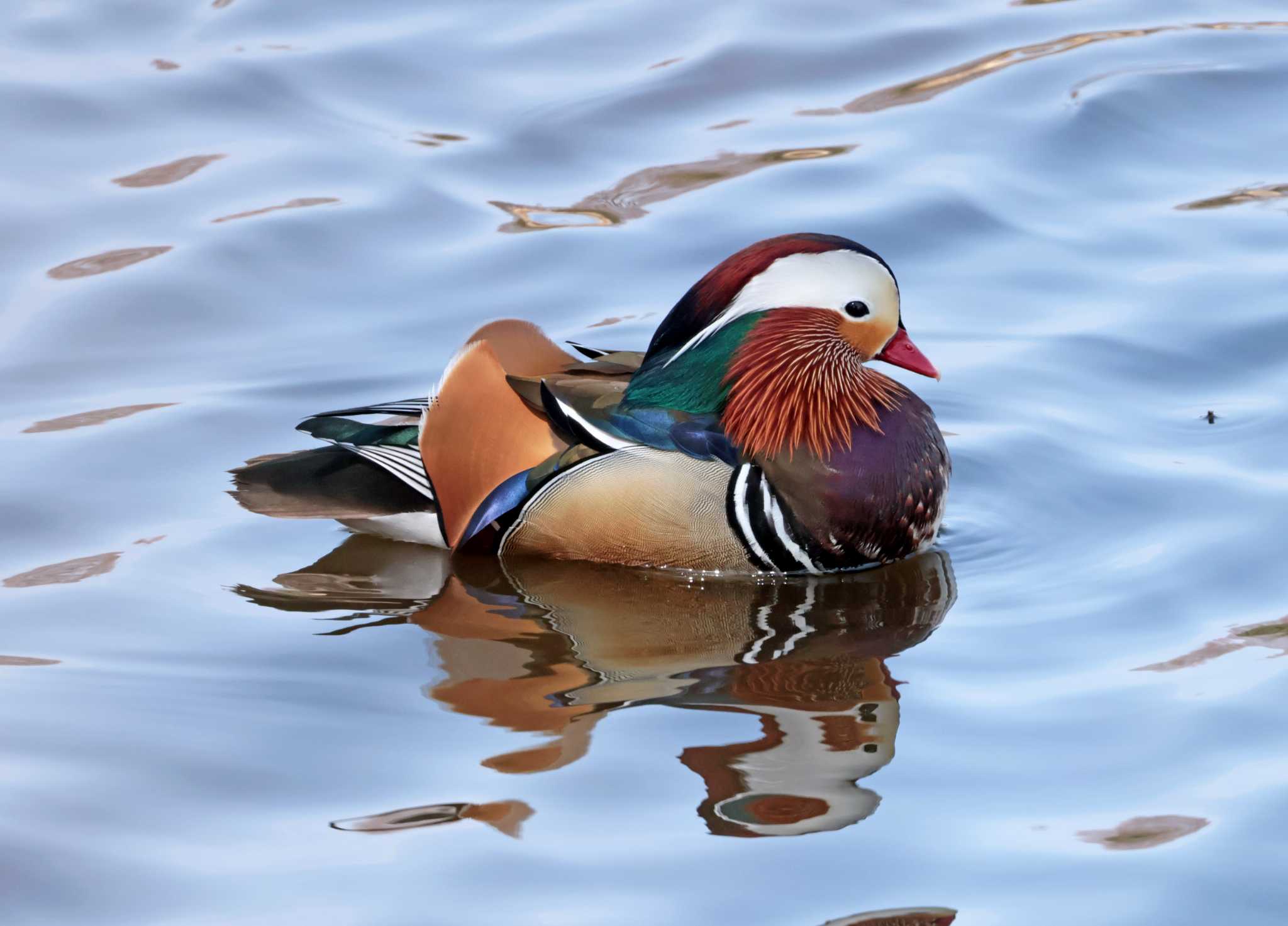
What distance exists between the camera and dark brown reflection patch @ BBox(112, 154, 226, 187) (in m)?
8.64

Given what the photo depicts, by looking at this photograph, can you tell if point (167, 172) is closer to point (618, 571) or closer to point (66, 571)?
point (66, 571)

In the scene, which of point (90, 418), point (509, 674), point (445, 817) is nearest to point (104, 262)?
point (90, 418)

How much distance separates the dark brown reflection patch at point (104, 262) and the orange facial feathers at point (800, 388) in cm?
321

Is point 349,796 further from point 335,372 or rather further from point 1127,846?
point 335,372

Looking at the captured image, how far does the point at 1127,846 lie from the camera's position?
13.4 feet

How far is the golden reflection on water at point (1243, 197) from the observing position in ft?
27.1

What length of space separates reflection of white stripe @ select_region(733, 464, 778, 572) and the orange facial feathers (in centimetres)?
12

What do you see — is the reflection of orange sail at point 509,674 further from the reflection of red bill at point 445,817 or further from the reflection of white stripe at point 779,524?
the reflection of white stripe at point 779,524

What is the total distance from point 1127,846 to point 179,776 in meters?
2.12

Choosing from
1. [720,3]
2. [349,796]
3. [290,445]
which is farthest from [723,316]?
[720,3]

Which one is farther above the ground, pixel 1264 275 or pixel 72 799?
pixel 1264 275

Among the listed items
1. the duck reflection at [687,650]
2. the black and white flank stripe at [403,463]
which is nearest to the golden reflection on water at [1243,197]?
the duck reflection at [687,650]

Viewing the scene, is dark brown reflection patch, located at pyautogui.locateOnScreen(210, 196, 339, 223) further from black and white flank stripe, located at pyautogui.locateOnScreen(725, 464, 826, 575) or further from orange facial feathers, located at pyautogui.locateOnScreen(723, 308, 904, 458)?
black and white flank stripe, located at pyautogui.locateOnScreen(725, 464, 826, 575)

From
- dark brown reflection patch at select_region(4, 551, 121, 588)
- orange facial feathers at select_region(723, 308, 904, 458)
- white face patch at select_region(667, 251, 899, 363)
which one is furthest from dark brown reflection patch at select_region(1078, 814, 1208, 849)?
dark brown reflection patch at select_region(4, 551, 121, 588)
